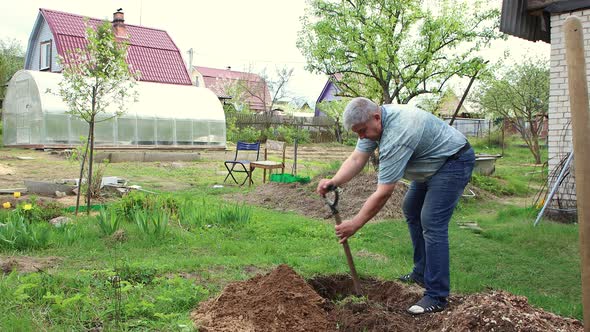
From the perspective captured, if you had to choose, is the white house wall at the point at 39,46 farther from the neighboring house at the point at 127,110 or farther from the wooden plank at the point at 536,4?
the wooden plank at the point at 536,4

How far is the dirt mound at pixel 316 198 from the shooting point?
901cm

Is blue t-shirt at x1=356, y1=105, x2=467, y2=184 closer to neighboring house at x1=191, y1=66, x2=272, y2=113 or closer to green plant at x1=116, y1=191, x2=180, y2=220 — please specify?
green plant at x1=116, y1=191, x2=180, y2=220

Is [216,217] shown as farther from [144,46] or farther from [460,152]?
[144,46]

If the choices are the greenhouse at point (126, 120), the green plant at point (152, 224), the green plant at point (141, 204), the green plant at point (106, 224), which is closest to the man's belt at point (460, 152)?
the green plant at point (152, 224)

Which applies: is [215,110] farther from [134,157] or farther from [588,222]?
A: [588,222]

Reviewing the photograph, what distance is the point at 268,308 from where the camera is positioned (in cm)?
342

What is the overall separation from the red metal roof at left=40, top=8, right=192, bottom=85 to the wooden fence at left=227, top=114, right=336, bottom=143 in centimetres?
365

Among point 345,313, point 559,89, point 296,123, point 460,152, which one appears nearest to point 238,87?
point 296,123

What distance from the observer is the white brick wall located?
27.3 feet

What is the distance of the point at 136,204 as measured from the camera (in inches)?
279

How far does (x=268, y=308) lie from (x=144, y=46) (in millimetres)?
28209

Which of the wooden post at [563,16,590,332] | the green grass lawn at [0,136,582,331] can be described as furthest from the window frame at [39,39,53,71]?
the wooden post at [563,16,590,332]

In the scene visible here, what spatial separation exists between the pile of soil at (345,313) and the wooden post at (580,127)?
758mm

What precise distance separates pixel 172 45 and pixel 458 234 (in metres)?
26.5
